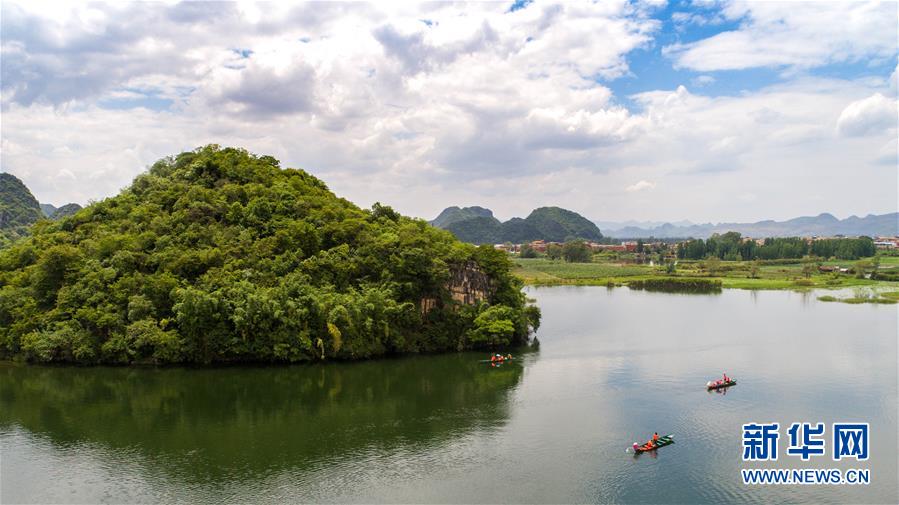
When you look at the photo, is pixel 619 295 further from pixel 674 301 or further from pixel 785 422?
pixel 785 422

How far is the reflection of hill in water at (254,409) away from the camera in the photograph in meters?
21.6

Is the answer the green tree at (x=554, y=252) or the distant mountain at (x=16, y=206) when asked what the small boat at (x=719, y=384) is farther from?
the green tree at (x=554, y=252)

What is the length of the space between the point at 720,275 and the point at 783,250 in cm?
2948

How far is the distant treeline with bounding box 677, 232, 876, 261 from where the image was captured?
10831 centimetres

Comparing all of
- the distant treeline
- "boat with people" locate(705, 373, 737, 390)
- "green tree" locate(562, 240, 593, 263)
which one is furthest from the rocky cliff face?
"green tree" locate(562, 240, 593, 263)

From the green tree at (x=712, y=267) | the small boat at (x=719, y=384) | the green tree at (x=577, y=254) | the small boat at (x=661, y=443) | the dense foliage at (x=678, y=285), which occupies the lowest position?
the small boat at (x=661, y=443)

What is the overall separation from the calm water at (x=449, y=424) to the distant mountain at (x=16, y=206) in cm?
6256

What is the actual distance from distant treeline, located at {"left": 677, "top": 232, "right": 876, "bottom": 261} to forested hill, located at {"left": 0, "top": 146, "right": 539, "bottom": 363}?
86882 mm

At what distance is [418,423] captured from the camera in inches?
953

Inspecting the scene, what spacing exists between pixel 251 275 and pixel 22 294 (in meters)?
12.1

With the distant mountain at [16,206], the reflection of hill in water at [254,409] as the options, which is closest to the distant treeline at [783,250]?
the reflection of hill in water at [254,409]

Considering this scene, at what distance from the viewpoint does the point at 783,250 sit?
110m

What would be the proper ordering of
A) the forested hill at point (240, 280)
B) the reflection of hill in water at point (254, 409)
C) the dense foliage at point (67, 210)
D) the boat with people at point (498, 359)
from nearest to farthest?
the reflection of hill in water at point (254, 409) → the forested hill at point (240, 280) → the boat with people at point (498, 359) → the dense foliage at point (67, 210)

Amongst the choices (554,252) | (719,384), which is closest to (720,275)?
(554,252)
